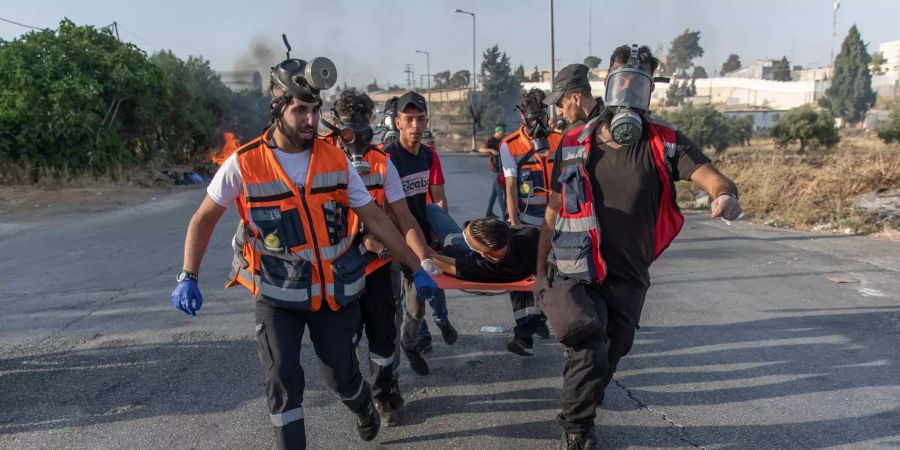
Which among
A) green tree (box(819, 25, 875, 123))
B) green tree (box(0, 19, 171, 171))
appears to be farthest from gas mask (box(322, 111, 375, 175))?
green tree (box(819, 25, 875, 123))

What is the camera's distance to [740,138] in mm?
34062

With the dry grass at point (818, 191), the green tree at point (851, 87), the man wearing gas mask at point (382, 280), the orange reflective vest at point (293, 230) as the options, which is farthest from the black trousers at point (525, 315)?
the green tree at point (851, 87)

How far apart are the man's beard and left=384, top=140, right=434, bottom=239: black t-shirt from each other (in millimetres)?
1554

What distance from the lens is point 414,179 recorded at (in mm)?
4391

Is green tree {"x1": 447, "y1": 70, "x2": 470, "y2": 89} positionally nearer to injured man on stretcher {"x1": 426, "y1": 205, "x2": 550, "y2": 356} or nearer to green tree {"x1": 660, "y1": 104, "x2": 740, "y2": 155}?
green tree {"x1": 660, "y1": 104, "x2": 740, "y2": 155}

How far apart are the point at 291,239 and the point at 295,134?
47cm

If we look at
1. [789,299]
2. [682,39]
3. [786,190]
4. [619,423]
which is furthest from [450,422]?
[682,39]

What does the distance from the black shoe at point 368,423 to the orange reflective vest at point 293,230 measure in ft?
2.22

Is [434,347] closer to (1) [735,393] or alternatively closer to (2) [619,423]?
(2) [619,423]

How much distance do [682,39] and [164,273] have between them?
126m

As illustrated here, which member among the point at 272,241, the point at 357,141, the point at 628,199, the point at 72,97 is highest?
the point at 72,97

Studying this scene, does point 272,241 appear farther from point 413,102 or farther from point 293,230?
point 413,102

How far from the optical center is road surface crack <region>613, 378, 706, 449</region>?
323cm

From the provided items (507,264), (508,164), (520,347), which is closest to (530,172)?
(508,164)
